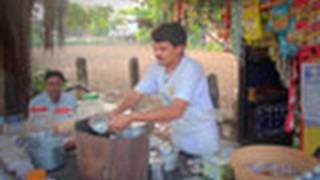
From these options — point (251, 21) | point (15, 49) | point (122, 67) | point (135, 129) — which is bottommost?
point (122, 67)

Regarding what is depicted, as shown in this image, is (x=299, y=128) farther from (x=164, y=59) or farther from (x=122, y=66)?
(x=122, y=66)

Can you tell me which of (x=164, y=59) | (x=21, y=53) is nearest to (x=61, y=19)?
(x=21, y=53)

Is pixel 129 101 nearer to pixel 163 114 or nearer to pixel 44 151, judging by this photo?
pixel 163 114

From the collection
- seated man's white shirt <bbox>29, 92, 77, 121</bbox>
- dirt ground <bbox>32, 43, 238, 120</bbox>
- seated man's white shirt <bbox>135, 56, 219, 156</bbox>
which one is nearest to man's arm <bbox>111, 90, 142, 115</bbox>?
seated man's white shirt <bbox>135, 56, 219, 156</bbox>

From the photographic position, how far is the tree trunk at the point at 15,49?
8.52 ft

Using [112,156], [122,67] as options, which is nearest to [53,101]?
[112,156]

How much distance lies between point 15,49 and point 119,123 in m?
1.18

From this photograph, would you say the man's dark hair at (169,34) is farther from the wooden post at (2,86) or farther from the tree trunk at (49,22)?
the wooden post at (2,86)

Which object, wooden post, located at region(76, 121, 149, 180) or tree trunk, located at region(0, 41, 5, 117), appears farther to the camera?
tree trunk, located at region(0, 41, 5, 117)

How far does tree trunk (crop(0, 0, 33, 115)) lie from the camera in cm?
260

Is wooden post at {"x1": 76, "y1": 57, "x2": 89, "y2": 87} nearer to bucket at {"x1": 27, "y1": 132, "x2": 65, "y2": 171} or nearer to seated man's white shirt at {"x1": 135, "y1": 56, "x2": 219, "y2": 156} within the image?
seated man's white shirt at {"x1": 135, "y1": 56, "x2": 219, "y2": 156}

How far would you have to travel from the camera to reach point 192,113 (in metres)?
2.49

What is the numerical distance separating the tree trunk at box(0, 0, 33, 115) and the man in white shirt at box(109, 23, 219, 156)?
754 mm

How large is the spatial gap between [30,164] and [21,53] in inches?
37.7
